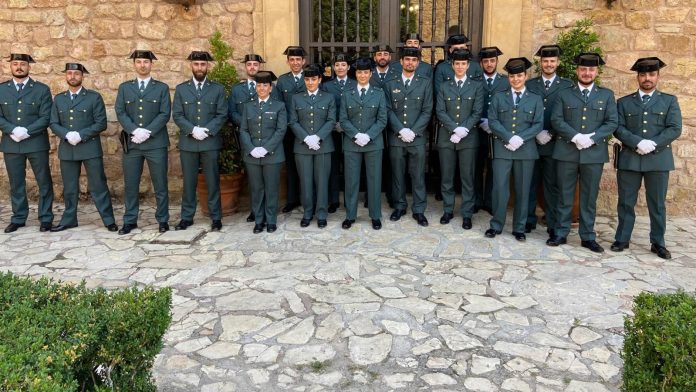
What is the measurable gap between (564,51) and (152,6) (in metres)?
4.57

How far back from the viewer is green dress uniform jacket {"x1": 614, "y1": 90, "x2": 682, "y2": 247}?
5.22 meters

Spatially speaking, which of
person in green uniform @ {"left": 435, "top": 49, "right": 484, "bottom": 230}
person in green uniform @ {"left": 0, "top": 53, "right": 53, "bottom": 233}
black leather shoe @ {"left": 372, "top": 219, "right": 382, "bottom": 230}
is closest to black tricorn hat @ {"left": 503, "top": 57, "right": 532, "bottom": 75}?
person in green uniform @ {"left": 435, "top": 49, "right": 484, "bottom": 230}

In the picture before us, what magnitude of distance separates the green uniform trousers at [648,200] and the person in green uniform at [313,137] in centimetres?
278

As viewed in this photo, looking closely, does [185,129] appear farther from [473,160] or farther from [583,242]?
[583,242]

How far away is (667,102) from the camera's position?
206 inches

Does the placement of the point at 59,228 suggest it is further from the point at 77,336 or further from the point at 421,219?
the point at 77,336

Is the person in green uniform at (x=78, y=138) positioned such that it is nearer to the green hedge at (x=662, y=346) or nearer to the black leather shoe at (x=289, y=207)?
the black leather shoe at (x=289, y=207)

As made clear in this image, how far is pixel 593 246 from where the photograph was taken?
5.52 m

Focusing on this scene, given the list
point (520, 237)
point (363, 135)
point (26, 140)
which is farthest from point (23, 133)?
point (520, 237)

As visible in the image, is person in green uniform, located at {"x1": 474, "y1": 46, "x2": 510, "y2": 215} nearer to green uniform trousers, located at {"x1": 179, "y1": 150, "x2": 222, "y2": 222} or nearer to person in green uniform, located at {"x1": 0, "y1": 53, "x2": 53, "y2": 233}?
green uniform trousers, located at {"x1": 179, "y1": 150, "x2": 222, "y2": 222}

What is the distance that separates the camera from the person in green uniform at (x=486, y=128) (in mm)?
6262

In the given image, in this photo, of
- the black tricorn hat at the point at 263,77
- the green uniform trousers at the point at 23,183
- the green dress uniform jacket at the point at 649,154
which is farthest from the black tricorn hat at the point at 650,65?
the green uniform trousers at the point at 23,183

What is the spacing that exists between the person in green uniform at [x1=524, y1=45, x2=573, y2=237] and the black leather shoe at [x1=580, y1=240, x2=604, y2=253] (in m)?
0.31

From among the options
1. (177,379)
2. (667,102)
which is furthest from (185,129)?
(667,102)
